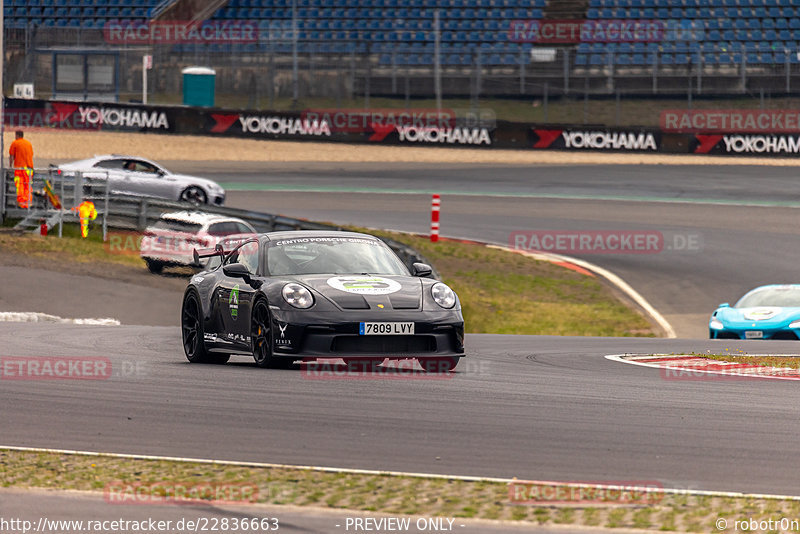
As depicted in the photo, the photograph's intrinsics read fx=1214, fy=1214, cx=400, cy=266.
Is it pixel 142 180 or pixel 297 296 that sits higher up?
pixel 297 296

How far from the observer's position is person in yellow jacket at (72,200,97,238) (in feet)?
81.6

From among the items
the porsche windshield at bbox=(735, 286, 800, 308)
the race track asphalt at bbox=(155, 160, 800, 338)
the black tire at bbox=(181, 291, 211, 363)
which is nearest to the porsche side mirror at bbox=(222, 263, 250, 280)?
the black tire at bbox=(181, 291, 211, 363)

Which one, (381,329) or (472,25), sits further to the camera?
(472,25)

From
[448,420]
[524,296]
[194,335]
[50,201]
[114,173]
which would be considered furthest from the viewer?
[114,173]

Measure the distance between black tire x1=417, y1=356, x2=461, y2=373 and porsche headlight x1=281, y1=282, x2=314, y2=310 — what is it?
3.98 ft

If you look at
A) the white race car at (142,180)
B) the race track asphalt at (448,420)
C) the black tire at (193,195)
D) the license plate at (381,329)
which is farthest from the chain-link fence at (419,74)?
the license plate at (381,329)

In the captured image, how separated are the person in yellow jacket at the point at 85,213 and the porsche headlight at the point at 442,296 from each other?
16.4m

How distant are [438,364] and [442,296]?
3.36 ft

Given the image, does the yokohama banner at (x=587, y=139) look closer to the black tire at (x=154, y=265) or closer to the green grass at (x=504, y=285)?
the green grass at (x=504, y=285)

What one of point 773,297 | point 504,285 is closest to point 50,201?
point 504,285

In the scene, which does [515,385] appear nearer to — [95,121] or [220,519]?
[220,519]

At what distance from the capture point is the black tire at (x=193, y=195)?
91.0 ft

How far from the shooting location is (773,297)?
19.1m

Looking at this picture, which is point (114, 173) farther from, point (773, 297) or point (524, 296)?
point (773, 297)
